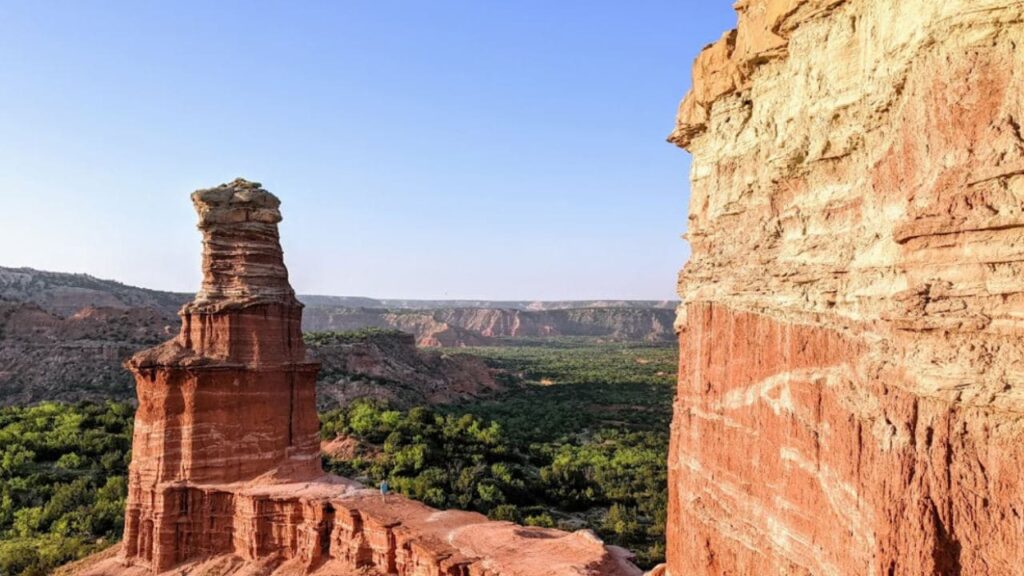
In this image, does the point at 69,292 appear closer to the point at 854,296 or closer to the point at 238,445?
the point at 238,445

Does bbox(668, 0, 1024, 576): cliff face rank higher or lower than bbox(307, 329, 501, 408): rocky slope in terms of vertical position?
higher

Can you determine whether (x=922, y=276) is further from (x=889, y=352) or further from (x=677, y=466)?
(x=677, y=466)

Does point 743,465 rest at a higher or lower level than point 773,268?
lower

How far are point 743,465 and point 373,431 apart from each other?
31.7 m

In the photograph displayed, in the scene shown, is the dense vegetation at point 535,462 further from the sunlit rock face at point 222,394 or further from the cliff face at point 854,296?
the cliff face at point 854,296

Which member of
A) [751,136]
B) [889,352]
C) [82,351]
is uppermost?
[751,136]

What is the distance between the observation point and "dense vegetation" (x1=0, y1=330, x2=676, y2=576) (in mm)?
24359

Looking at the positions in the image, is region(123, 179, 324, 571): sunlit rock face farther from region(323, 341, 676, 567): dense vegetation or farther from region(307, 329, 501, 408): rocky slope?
region(307, 329, 501, 408): rocky slope

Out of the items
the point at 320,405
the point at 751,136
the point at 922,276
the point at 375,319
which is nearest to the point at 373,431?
the point at 320,405

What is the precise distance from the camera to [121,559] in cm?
1884

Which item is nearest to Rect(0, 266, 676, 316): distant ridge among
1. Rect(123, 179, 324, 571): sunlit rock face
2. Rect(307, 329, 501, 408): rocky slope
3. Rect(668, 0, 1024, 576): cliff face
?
Rect(307, 329, 501, 408): rocky slope

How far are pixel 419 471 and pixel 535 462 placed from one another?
27.7 feet

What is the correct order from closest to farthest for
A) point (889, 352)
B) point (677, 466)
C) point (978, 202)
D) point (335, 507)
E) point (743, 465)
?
point (978, 202) → point (889, 352) → point (743, 465) → point (677, 466) → point (335, 507)

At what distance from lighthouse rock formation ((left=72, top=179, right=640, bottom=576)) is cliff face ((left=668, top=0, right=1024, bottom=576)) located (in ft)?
27.0
